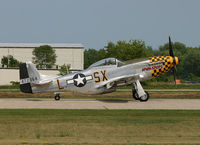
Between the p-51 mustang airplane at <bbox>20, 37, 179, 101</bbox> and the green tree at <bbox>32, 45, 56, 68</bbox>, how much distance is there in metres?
81.6

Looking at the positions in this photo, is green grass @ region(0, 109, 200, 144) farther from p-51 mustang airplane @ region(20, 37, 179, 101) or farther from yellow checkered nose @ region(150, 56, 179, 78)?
yellow checkered nose @ region(150, 56, 179, 78)

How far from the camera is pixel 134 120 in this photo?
15484 mm

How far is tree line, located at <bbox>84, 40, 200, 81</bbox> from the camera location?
67.2 m

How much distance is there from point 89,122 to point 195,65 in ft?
424

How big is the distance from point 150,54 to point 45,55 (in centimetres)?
4582

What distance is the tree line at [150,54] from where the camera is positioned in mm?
67250

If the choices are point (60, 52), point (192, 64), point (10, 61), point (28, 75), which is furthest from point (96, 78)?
point (192, 64)

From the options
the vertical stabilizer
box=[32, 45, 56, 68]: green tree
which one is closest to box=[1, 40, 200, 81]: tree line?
box=[32, 45, 56, 68]: green tree

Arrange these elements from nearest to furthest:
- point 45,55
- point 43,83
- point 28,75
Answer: point 43,83, point 28,75, point 45,55

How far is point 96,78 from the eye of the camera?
24.8 meters

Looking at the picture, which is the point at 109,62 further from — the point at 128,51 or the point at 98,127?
the point at 128,51

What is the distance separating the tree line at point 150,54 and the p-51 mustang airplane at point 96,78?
1594 inches

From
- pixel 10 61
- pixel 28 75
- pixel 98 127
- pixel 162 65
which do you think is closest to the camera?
pixel 98 127

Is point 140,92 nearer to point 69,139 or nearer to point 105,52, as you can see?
point 69,139
